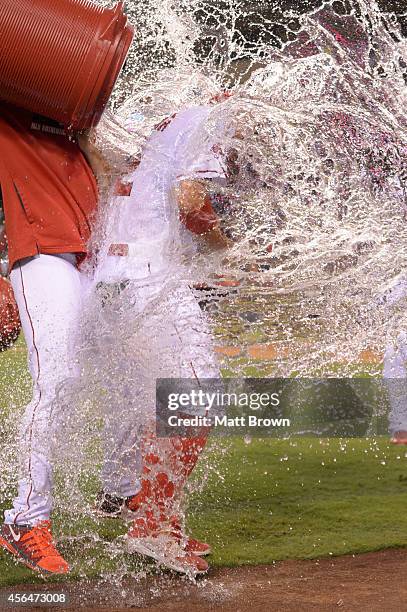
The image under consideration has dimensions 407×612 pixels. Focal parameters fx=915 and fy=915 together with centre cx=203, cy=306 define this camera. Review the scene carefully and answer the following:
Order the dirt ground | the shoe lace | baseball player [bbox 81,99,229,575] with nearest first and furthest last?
the dirt ground
baseball player [bbox 81,99,229,575]
the shoe lace

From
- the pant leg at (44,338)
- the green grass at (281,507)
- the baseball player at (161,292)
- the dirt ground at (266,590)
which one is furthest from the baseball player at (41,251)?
the green grass at (281,507)

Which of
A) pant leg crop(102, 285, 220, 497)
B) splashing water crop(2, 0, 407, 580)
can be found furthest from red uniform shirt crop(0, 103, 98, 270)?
pant leg crop(102, 285, 220, 497)

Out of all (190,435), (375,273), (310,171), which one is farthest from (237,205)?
(190,435)

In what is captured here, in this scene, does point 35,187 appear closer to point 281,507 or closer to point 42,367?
point 42,367

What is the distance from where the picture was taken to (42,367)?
3004mm

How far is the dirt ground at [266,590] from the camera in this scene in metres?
2.93

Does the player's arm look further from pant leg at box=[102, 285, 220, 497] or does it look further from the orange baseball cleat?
the orange baseball cleat

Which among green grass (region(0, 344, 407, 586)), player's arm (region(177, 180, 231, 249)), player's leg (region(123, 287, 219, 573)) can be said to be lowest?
green grass (region(0, 344, 407, 586))

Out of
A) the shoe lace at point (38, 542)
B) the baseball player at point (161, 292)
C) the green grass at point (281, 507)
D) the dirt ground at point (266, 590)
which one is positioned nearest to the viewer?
the dirt ground at point (266, 590)

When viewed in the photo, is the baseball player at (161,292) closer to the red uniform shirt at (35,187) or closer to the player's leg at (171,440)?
the player's leg at (171,440)

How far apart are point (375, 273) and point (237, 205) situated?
1.89 feet

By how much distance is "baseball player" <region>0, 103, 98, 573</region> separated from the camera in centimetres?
300

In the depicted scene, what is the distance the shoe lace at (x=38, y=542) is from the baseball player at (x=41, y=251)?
0.04 metres

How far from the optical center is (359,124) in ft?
11.3
